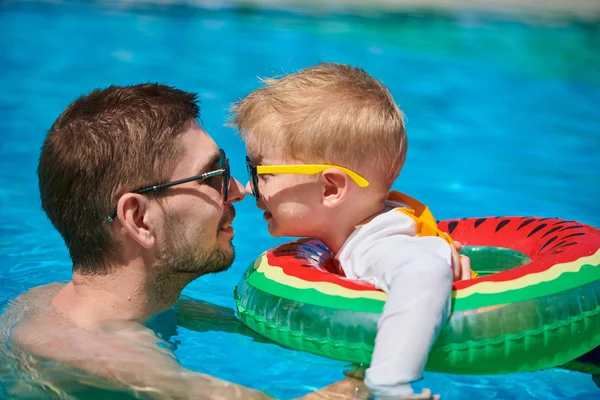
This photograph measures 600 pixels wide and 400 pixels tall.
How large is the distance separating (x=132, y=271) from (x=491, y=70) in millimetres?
7529

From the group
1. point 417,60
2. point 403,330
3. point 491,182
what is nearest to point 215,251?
point 403,330

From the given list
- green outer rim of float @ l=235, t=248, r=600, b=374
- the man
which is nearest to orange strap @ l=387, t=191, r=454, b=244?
green outer rim of float @ l=235, t=248, r=600, b=374

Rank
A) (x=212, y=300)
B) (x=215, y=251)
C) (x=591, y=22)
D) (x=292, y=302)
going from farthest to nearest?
1. (x=591, y=22)
2. (x=212, y=300)
3. (x=215, y=251)
4. (x=292, y=302)

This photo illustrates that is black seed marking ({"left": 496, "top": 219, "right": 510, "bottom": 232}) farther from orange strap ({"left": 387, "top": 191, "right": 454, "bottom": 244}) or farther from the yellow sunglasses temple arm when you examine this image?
the yellow sunglasses temple arm

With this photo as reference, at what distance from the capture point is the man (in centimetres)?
371

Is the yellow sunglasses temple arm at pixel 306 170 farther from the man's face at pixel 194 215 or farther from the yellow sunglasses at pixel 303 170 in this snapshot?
the man's face at pixel 194 215

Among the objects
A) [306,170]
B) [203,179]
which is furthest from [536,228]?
[203,179]

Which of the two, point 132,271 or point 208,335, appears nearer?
point 132,271

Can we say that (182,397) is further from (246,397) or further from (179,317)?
(179,317)

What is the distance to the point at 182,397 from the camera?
357cm

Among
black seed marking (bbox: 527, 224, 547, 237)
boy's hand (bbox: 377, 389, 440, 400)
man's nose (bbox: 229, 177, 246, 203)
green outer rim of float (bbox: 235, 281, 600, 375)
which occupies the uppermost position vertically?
man's nose (bbox: 229, 177, 246, 203)

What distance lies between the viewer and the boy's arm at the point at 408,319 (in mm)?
3221

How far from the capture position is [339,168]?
375 centimetres

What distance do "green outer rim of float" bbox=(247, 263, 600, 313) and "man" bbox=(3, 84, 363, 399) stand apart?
32 centimetres
